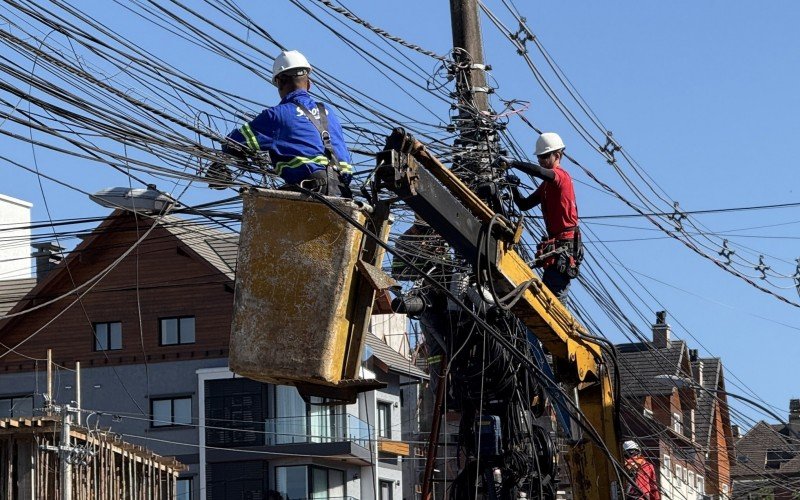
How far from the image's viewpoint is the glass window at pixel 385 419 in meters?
42.8

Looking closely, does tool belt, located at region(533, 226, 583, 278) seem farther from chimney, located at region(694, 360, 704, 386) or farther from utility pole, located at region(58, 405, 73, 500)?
chimney, located at region(694, 360, 704, 386)

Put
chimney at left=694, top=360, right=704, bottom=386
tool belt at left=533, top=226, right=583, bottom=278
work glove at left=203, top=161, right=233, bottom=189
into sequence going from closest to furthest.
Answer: work glove at left=203, top=161, right=233, bottom=189
tool belt at left=533, top=226, right=583, bottom=278
chimney at left=694, top=360, right=704, bottom=386

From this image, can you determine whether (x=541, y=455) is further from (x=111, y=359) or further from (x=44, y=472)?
(x=111, y=359)

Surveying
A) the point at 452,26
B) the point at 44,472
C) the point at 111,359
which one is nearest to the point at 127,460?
the point at 44,472

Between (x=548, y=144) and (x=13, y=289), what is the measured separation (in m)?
31.3

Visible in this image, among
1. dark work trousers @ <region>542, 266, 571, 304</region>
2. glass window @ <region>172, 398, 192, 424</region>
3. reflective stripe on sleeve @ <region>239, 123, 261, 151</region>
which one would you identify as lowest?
glass window @ <region>172, 398, 192, 424</region>

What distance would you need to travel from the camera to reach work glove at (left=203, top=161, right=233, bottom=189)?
1119 cm

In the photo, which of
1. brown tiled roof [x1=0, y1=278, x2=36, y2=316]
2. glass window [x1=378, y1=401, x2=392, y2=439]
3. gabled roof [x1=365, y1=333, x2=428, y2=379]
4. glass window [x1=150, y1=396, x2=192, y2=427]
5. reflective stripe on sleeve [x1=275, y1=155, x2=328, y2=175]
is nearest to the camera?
reflective stripe on sleeve [x1=275, y1=155, x2=328, y2=175]

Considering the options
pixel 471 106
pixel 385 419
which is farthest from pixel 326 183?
pixel 385 419

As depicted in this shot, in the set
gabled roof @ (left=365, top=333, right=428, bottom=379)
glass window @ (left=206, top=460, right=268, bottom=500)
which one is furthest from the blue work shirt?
gabled roof @ (left=365, top=333, right=428, bottom=379)

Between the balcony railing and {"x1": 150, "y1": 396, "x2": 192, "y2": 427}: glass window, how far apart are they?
2.37 metres

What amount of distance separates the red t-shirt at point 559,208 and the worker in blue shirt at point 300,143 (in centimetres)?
413

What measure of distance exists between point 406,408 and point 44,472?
67.7 feet

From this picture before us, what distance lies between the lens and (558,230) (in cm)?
1461
